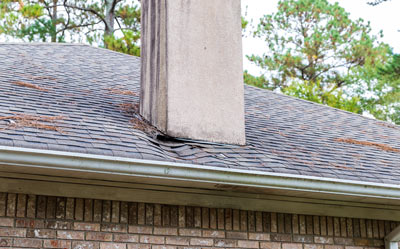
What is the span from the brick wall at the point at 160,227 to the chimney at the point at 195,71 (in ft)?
2.97

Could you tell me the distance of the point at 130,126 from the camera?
5262 millimetres

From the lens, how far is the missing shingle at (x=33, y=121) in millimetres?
4352

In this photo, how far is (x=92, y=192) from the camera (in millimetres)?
4316

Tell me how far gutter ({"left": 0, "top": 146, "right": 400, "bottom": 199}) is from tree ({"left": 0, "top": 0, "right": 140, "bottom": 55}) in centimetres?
1490

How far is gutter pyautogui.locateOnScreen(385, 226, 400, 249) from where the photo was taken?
5.54m

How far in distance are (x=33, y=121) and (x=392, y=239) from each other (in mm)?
3714

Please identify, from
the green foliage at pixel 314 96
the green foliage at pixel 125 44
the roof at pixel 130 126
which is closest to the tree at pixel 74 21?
the green foliage at pixel 125 44

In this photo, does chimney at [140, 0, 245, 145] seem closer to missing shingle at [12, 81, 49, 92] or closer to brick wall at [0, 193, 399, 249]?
brick wall at [0, 193, 399, 249]

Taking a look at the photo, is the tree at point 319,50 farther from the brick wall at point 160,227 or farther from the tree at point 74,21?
the brick wall at point 160,227

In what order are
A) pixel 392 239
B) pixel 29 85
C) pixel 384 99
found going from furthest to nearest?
pixel 384 99 < pixel 29 85 < pixel 392 239

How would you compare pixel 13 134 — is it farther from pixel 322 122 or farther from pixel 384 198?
pixel 322 122

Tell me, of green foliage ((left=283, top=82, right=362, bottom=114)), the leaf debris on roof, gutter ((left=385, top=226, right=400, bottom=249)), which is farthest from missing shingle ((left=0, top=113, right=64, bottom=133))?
green foliage ((left=283, top=82, right=362, bottom=114))

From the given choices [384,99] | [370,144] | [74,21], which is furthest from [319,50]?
[370,144]

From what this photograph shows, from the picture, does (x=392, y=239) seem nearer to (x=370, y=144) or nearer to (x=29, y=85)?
(x=370, y=144)
